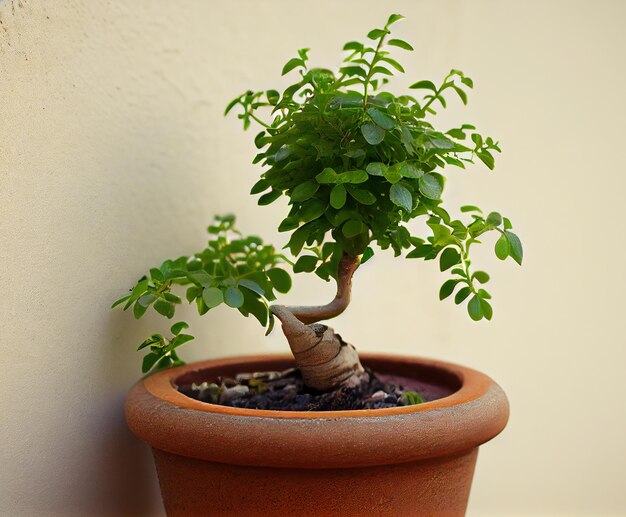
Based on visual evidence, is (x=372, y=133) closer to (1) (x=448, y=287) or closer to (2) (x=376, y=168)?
(2) (x=376, y=168)

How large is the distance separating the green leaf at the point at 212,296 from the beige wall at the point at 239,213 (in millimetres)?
238

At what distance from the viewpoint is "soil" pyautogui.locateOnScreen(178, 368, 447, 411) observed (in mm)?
1108

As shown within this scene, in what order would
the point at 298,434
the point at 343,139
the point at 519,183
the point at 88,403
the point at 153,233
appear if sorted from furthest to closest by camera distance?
the point at 519,183, the point at 153,233, the point at 88,403, the point at 343,139, the point at 298,434

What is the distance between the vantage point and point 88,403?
3.83 ft

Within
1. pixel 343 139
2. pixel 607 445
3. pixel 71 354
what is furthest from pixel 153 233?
pixel 607 445

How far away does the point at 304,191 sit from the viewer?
101 cm

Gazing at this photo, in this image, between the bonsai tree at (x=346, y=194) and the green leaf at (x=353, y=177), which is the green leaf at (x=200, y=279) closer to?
the bonsai tree at (x=346, y=194)

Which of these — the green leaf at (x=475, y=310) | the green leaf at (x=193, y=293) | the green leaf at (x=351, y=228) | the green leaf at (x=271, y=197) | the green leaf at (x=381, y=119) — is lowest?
the green leaf at (x=193, y=293)

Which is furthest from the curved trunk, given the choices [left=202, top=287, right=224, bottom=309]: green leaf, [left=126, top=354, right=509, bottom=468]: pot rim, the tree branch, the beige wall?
the beige wall

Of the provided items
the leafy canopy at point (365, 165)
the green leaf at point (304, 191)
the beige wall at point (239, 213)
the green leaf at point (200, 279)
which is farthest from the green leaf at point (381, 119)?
the beige wall at point (239, 213)

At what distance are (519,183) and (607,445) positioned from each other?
76 cm

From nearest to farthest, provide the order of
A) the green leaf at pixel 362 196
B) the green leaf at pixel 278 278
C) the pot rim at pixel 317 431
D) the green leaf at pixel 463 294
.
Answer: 1. the pot rim at pixel 317 431
2. the green leaf at pixel 362 196
3. the green leaf at pixel 463 294
4. the green leaf at pixel 278 278

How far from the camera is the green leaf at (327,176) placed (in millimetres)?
961

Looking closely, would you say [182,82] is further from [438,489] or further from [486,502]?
[486,502]
